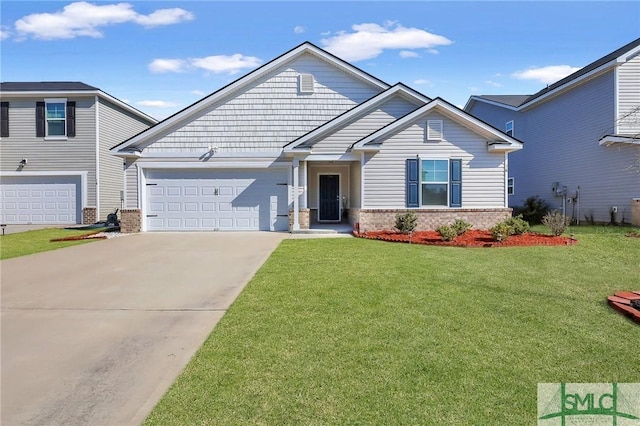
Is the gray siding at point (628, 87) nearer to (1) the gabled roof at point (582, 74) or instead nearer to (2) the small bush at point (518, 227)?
(1) the gabled roof at point (582, 74)

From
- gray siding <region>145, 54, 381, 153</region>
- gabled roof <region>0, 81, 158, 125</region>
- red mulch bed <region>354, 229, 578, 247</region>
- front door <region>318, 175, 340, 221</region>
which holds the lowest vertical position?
red mulch bed <region>354, 229, 578, 247</region>

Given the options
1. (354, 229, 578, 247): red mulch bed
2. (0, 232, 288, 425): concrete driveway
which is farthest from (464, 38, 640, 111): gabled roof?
(0, 232, 288, 425): concrete driveway

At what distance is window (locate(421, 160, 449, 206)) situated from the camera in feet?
46.0

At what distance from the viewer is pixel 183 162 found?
1564cm

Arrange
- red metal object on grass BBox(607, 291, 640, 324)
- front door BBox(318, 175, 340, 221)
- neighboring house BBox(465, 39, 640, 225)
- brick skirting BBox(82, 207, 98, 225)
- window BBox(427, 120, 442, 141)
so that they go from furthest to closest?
brick skirting BBox(82, 207, 98, 225), front door BBox(318, 175, 340, 221), neighboring house BBox(465, 39, 640, 225), window BBox(427, 120, 442, 141), red metal object on grass BBox(607, 291, 640, 324)

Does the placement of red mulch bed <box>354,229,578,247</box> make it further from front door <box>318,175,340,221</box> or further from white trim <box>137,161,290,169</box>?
white trim <box>137,161,290,169</box>

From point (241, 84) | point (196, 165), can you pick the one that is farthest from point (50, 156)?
point (241, 84)

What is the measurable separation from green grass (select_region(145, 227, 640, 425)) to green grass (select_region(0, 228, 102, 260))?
7.86 metres

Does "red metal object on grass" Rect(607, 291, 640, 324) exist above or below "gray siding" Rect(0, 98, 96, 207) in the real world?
below

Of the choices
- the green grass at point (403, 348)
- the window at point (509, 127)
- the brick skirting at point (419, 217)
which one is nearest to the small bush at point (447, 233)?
the brick skirting at point (419, 217)

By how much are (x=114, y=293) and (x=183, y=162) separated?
1010cm

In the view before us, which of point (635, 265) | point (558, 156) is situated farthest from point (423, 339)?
point (558, 156)

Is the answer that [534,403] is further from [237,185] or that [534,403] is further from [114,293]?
[237,185]

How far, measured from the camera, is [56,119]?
770 inches
